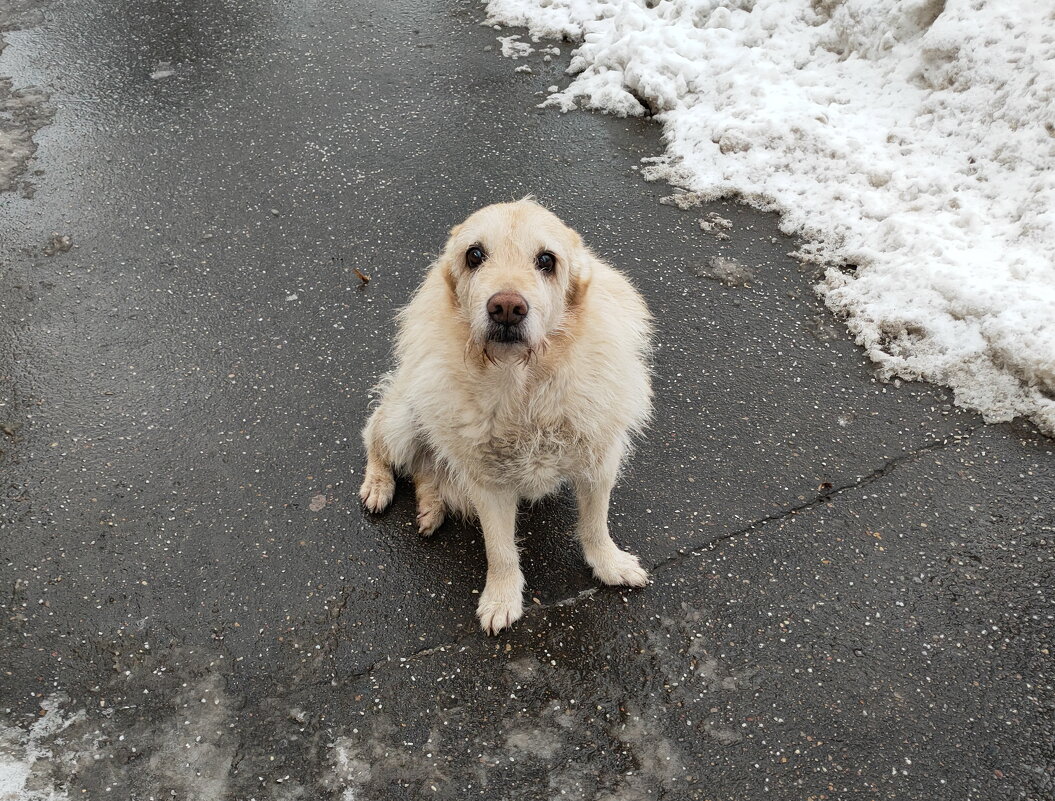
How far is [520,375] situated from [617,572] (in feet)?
3.51

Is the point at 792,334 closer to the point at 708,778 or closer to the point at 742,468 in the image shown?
the point at 742,468

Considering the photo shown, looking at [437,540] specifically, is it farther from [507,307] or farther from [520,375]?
[507,307]

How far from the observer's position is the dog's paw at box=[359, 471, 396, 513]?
3457mm

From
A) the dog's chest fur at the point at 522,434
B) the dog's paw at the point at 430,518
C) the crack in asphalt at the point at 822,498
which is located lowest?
the dog's paw at the point at 430,518

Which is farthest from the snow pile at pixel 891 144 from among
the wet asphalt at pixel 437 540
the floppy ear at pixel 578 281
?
the floppy ear at pixel 578 281

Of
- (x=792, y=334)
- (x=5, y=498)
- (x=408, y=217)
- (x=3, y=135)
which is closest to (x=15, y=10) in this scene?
(x=3, y=135)

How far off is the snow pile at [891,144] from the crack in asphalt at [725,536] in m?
0.44

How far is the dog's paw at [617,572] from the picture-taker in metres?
3.14

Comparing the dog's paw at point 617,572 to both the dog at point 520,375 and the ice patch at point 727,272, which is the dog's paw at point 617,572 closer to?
the dog at point 520,375

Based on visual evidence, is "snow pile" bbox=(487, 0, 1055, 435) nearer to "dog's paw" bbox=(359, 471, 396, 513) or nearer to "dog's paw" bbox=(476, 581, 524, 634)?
Answer: "dog's paw" bbox=(476, 581, 524, 634)

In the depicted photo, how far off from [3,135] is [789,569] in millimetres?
6571

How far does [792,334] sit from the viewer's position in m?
4.25

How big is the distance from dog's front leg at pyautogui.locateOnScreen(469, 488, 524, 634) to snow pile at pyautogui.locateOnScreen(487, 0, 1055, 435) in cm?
239

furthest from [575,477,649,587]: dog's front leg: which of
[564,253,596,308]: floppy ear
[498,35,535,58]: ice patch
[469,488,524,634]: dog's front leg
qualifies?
[498,35,535,58]: ice patch
